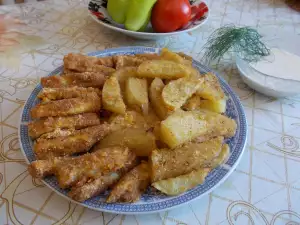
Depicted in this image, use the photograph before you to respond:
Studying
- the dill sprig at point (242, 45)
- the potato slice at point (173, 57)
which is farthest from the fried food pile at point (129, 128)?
the dill sprig at point (242, 45)

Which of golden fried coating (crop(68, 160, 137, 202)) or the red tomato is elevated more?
the red tomato

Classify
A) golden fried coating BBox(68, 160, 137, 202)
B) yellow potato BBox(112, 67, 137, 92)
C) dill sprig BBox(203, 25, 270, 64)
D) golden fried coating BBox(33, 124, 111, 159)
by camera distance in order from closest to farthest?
1. golden fried coating BBox(68, 160, 137, 202)
2. golden fried coating BBox(33, 124, 111, 159)
3. yellow potato BBox(112, 67, 137, 92)
4. dill sprig BBox(203, 25, 270, 64)

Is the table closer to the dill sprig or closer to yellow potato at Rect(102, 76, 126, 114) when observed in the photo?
the dill sprig

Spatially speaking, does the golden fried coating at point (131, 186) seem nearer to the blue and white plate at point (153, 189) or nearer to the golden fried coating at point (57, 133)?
the blue and white plate at point (153, 189)

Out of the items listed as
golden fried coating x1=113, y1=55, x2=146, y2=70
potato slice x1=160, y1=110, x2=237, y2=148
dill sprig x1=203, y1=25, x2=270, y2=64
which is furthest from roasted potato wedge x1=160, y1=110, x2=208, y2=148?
dill sprig x1=203, y1=25, x2=270, y2=64

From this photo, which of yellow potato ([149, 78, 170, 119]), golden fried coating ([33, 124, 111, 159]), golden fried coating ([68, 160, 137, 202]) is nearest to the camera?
golden fried coating ([68, 160, 137, 202])

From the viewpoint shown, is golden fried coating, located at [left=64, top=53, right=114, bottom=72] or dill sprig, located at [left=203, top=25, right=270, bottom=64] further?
dill sprig, located at [left=203, top=25, right=270, bottom=64]

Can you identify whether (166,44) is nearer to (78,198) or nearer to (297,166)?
(297,166)
